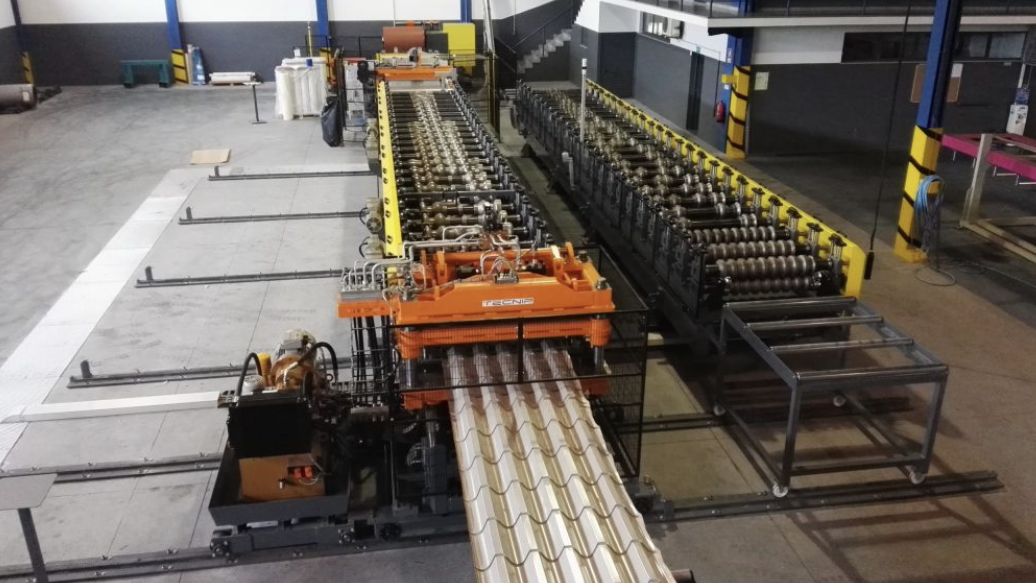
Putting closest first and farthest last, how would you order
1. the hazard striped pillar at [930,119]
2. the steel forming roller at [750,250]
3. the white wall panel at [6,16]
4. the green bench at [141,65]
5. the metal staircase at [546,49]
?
the steel forming roller at [750,250] < the hazard striped pillar at [930,119] < the white wall panel at [6,16] < the green bench at [141,65] < the metal staircase at [546,49]

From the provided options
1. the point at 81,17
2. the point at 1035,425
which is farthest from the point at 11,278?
the point at 81,17

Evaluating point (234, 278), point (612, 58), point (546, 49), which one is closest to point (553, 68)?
point (546, 49)

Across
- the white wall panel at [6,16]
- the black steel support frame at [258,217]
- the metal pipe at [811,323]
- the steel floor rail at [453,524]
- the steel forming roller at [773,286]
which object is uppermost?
the white wall panel at [6,16]

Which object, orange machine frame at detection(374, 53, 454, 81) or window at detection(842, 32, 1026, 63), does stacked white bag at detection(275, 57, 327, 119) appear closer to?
orange machine frame at detection(374, 53, 454, 81)

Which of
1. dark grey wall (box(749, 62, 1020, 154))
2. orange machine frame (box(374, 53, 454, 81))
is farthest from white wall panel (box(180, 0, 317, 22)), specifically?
dark grey wall (box(749, 62, 1020, 154))

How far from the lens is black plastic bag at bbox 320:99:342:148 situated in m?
13.9

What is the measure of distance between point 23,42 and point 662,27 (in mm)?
15628

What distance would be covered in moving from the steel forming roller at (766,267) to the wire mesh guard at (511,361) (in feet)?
6.81

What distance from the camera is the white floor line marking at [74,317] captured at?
6.22 m

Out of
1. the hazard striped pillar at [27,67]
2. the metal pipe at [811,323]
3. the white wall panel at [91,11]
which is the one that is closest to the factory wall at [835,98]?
the metal pipe at [811,323]

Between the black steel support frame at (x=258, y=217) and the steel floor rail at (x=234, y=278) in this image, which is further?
the black steel support frame at (x=258, y=217)

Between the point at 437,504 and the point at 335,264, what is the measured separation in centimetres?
468

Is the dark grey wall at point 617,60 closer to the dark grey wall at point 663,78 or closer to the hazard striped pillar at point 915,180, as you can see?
the dark grey wall at point 663,78

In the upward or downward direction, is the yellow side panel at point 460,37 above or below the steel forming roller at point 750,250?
above
